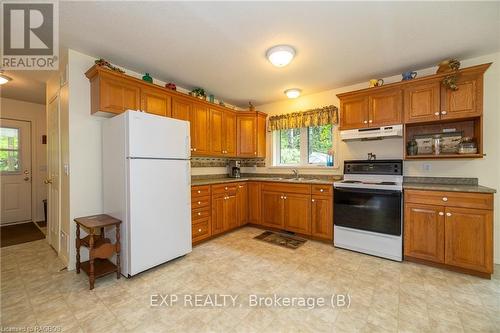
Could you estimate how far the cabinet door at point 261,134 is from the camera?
455cm

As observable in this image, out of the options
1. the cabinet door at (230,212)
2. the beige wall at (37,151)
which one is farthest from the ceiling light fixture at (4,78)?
the cabinet door at (230,212)

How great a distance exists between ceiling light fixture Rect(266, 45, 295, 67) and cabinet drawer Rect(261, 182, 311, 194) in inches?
75.0

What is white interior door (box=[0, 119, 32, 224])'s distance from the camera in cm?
439

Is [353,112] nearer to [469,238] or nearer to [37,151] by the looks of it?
[469,238]

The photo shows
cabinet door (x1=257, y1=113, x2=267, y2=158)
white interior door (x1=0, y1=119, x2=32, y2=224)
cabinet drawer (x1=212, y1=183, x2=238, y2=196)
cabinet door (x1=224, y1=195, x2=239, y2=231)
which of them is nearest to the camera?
cabinet drawer (x1=212, y1=183, x2=238, y2=196)

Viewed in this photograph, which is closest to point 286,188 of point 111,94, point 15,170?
point 111,94

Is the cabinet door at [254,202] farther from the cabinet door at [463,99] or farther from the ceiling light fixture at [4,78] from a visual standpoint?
the ceiling light fixture at [4,78]

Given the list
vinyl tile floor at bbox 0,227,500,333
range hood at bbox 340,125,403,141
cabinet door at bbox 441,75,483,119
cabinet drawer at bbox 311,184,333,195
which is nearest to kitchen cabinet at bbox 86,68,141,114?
vinyl tile floor at bbox 0,227,500,333

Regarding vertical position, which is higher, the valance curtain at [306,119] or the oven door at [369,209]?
the valance curtain at [306,119]

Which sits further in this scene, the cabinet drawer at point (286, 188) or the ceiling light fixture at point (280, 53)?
the cabinet drawer at point (286, 188)

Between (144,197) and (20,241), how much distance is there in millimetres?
2869

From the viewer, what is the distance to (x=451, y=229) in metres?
2.45

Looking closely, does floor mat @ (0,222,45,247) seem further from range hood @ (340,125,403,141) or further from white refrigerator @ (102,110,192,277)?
range hood @ (340,125,403,141)

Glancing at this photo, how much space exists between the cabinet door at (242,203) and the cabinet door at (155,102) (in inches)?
71.4
